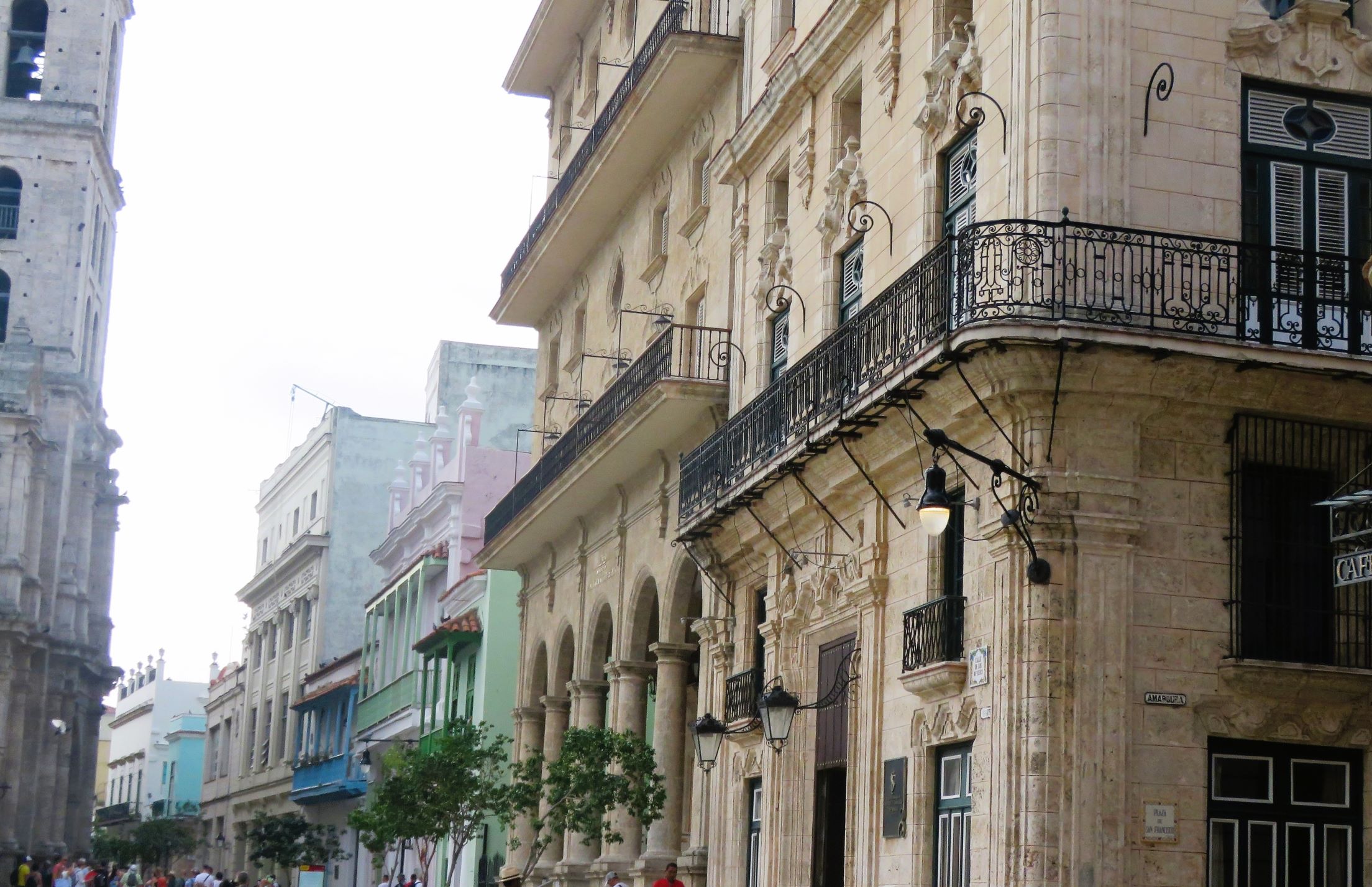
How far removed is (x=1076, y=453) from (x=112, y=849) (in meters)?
79.4

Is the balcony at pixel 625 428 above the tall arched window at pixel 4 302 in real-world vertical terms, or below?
below

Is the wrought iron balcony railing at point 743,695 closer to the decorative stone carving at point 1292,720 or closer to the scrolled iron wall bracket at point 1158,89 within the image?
the decorative stone carving at point 1292,720

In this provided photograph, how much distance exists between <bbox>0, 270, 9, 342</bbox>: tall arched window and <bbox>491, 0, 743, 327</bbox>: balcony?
4071 centimetres

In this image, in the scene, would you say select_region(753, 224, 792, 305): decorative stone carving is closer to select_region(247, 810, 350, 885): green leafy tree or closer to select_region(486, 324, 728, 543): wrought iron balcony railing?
select_region(486, 324, 728, 543): wrought iron balcony railing

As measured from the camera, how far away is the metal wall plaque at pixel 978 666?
15445 mm

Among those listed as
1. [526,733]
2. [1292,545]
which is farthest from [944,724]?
[526,733]

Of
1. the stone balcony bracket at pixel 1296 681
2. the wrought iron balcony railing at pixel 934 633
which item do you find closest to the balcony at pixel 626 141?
the wrought iron balcony railing at pixel 934 633

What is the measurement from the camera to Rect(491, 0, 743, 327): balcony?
26531mm

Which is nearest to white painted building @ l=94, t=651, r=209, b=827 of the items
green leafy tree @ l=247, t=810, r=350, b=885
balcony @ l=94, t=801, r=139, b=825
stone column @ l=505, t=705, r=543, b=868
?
balcony @ l=94, t=801, r=139, b=825

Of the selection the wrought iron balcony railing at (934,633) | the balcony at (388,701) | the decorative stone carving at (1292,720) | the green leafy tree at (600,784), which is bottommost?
the green leafy tree at (600,784)

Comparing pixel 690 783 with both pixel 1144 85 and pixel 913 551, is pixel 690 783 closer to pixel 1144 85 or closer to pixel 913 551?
pixel 913 551

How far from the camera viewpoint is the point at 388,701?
51406 mm

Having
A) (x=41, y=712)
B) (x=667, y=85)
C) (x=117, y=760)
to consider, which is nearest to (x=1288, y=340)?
(x=667, y=85)

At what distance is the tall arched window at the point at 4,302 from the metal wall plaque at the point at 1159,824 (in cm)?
6410
